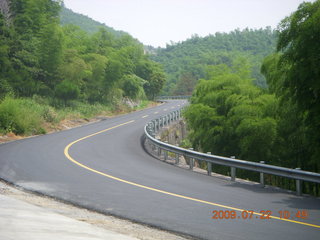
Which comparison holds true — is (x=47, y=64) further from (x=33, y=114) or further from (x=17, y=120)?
(x=17, y=120)

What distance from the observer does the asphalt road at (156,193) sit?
770cm

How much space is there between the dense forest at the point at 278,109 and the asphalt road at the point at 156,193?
310cm

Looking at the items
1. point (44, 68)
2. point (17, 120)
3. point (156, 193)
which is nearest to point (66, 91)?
point (44, 68)

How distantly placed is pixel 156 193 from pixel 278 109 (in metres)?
11.0

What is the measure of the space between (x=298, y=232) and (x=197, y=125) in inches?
678

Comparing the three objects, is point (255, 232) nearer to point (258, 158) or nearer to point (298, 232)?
point (298, 232)

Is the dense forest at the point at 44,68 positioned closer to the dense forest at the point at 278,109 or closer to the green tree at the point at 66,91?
the green tree at the point at 66,91

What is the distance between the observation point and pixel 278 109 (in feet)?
65.0
